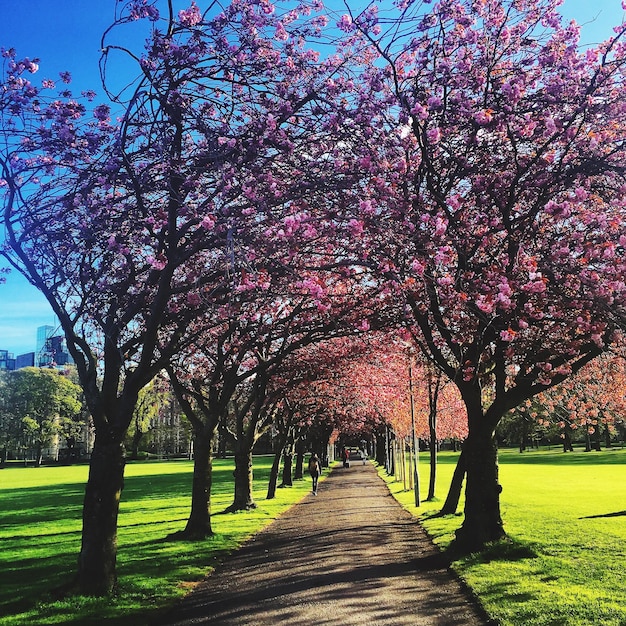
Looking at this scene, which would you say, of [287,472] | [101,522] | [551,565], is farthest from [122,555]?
[287,472]

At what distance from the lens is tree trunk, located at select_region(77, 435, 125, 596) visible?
8758 mm

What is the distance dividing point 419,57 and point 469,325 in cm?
466

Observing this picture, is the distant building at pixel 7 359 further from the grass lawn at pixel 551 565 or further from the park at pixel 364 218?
the park at pixel 364 218

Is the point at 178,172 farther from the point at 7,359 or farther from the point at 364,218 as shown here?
the point at 7,359

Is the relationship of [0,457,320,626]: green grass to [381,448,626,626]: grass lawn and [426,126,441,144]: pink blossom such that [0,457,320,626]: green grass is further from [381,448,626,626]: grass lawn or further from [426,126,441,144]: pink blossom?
[426,126,441,144]: pink blossom

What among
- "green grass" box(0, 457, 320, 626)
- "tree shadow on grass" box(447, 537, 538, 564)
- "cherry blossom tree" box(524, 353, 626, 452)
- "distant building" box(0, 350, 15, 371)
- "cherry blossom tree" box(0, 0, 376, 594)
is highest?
"distant building" box(0, 350, 15, 371)

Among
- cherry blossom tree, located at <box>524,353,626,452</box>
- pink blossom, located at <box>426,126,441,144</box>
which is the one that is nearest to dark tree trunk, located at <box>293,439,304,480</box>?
cherry blossom tree, located at <box>524,353,626,452</box>

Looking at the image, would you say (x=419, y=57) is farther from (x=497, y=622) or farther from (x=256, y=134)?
(x=497, y=622)

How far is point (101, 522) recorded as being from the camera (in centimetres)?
894

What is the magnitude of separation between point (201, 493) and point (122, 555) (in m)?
2.63

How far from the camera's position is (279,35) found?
25.5 ft

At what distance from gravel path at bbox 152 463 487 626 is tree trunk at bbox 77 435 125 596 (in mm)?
1342

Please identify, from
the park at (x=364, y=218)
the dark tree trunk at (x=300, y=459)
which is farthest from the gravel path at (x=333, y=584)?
the dark tree trunk at (x=300, y=459)

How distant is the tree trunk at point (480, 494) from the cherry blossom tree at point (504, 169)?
3.02m
